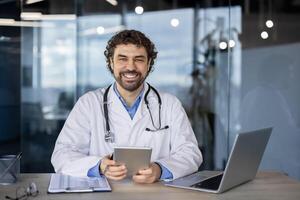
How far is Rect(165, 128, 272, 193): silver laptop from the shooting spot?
181 cm

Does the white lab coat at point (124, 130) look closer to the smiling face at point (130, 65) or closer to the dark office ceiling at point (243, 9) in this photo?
the smiling face at point (130, 65)

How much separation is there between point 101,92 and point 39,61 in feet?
9.07

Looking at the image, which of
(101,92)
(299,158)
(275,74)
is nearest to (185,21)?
(275,74)

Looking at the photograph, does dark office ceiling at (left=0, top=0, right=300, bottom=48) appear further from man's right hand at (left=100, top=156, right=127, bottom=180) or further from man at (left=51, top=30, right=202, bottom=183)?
man's right hand at (left=100, top=156, right=127, bottom=180)

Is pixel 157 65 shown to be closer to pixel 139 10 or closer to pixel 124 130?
pixel 139 10

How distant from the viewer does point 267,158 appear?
16.6 ft

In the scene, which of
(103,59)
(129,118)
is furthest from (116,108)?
(103,59)

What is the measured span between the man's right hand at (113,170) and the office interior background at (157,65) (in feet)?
10.3

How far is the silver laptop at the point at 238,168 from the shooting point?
1810 millimetres

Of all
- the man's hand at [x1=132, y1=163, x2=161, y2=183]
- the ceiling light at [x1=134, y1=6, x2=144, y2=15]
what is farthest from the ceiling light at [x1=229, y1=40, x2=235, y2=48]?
the man's hand at [x1=132, y1=163, x2=161, y2=183]

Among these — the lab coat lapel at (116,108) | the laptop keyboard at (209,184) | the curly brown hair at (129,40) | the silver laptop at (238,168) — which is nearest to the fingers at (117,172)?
the silver laptop at (238,168)

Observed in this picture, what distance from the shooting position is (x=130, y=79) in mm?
2293

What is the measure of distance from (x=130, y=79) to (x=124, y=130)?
0.25 metres

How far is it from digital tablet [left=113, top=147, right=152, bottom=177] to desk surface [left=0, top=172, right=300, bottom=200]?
7 centimetres
